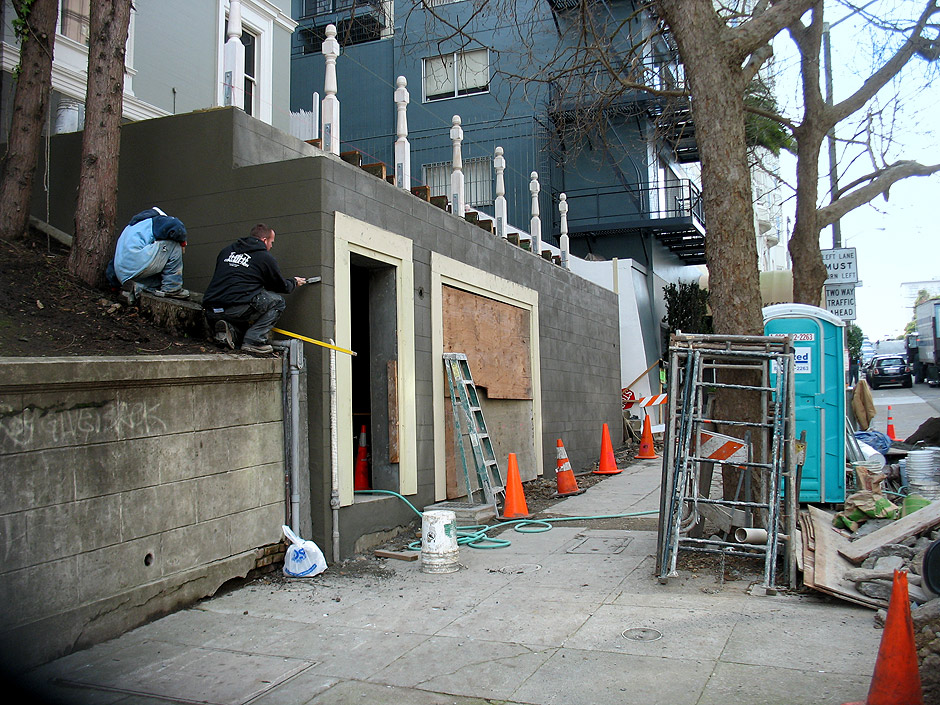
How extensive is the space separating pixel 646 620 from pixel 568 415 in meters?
8.88

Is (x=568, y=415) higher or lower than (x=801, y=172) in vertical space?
lower

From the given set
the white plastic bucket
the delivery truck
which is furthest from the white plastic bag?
the delivery truck

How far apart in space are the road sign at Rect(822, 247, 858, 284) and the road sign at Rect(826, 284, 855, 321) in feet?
0.84

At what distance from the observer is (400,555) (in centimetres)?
740

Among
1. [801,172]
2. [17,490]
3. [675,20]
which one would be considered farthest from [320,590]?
[801,172]

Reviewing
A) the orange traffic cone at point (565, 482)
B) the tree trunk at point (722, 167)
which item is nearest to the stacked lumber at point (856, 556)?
the tree trunk at point (722, 167)

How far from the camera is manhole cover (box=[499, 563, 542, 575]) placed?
6883 mm

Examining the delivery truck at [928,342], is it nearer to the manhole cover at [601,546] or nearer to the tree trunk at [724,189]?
the tree trunk at [724,189]

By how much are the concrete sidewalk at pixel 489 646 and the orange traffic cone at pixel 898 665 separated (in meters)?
0.36

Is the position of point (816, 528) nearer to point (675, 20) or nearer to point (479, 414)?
point (479, 414)

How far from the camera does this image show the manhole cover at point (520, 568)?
688cm

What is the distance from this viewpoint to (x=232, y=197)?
7.64 metres

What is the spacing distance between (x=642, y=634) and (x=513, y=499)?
4.38 m

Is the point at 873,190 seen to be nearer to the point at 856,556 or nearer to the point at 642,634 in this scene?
the point at 856,556
